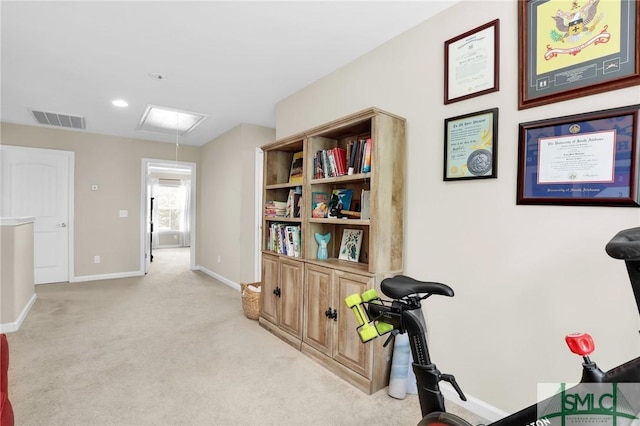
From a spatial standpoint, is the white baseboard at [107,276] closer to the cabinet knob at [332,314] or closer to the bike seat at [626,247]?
the cabinet knob at [332,314]

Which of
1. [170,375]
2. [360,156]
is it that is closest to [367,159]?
[360,156]

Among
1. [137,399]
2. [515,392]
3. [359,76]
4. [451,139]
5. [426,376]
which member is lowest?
[137,399]

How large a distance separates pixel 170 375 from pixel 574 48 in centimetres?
302

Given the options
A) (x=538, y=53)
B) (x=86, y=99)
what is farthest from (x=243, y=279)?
(x=538, y=53)

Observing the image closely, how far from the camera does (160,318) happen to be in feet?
11.3

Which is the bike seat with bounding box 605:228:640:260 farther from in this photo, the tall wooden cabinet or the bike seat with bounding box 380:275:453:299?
the tall wooden cabinet

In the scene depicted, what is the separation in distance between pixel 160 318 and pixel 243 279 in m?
1.30

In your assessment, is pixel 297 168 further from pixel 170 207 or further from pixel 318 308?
pixel 170 207

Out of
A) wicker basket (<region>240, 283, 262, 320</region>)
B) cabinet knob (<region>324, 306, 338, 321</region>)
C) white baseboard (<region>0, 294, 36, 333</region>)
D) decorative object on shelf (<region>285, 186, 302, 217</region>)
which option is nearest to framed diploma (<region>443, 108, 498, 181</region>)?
cabinet knob (<region>324, 306, 338, 321</region>)

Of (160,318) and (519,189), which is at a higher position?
(519,189)

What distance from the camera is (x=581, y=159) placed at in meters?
1.46

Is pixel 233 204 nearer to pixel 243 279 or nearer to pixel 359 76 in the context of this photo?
pixel 243 279

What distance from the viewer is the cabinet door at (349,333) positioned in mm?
2084

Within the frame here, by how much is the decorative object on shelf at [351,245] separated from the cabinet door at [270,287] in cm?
72
